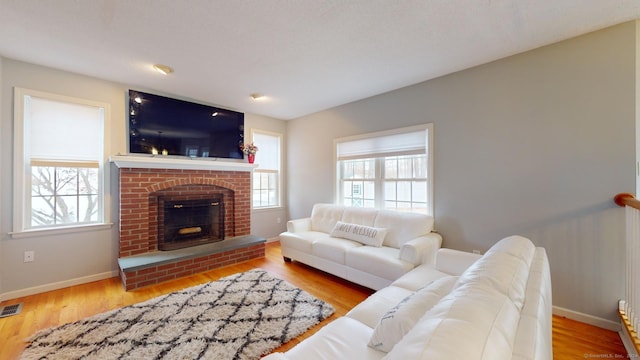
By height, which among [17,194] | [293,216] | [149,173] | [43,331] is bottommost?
[43,331]

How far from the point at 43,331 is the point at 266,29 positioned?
3123 mm

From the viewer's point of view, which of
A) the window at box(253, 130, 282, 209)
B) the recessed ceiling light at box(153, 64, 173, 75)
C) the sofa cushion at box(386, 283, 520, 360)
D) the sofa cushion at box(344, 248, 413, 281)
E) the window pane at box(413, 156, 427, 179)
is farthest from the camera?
the window at box(253, 130, 282, 209)

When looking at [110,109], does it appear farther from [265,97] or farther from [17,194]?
[265,97]

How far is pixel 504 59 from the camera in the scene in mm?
2510

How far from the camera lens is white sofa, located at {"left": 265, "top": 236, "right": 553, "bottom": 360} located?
2.00ft

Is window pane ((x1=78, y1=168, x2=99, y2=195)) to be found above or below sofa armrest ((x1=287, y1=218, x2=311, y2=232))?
above

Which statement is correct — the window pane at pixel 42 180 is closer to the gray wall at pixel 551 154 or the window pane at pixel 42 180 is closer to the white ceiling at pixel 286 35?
the white ceiling at pixel 286 35

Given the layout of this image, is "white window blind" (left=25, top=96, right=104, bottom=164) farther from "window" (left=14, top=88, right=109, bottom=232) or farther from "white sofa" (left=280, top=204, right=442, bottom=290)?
"white sofa" (left=280, top=204, right=442, bottom=290)

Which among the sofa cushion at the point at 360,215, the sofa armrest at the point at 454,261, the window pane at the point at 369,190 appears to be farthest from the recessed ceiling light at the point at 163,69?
the sofa armrest at the point at 454,261

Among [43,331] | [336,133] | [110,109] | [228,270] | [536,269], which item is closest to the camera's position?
[536,269]

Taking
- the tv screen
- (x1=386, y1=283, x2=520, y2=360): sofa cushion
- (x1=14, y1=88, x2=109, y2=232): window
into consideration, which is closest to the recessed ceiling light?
the tv screen

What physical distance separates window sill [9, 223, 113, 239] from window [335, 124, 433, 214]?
3.33 metres

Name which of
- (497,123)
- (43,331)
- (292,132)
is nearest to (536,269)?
(497,123)

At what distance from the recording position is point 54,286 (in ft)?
9.09
